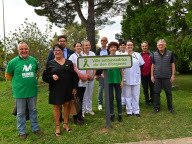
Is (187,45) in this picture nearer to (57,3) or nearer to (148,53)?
(148,53)

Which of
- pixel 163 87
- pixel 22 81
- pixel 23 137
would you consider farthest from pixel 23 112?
pixel 163 87

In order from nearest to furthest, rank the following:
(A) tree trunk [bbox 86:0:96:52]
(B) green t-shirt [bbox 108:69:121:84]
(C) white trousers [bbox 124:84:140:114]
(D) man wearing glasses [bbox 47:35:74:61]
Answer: (B) green t-shirt [bbox 108:69:121:84]
(D) man wearing glasses [bbox 47:35:74:61]
(C) white trousers [bbox 124:84:140:114]
(A) tree trunk [bbox 86:0:96:52]

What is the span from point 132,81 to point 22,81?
2.56 metres

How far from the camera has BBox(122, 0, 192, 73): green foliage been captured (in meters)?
8.11

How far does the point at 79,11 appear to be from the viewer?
506 inches

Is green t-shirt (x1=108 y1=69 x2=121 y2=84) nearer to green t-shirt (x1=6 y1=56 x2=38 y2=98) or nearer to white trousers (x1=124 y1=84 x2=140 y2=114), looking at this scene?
white trousers (x1=124 y1=84 x2=140 y2=114)

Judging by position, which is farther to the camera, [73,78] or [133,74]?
[133,74]

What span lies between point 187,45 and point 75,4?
760 centimetres

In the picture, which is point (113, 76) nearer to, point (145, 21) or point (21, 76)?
point (21, 76)

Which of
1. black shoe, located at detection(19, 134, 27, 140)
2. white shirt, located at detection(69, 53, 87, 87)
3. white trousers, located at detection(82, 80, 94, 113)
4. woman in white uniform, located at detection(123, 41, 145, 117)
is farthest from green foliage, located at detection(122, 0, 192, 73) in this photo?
black shoe, located at detection(19, 134, 27, 140)

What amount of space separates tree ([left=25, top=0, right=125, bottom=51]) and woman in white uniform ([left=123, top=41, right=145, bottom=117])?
23.9ft

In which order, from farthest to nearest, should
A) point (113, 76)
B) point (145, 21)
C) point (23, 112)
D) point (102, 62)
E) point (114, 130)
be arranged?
point (145, 21) → point (113, 76) → point (114, 130) → point (102, 62) → point (23, 112)

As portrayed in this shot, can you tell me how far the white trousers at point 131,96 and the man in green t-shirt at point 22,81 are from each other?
226cm

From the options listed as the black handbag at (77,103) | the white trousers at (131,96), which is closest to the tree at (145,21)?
the white trousers at (131,96)
